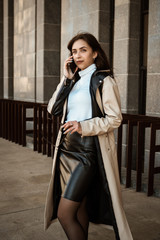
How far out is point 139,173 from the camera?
5.61 metres

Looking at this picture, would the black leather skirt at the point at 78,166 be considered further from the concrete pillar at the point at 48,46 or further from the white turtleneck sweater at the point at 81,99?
the concrete pillar at the point at 48,46

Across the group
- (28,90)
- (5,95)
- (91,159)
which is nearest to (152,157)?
(91,159)

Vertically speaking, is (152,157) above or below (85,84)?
below

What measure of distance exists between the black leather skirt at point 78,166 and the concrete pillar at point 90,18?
19.8 ft

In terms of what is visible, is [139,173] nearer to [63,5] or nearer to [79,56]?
[79,56]

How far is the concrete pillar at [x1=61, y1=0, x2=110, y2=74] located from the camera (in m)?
8.61

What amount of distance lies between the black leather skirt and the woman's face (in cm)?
62

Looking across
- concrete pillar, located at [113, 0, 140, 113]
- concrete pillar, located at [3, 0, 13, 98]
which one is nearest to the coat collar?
concrete pillar, located at [113, 0, 140, 113]

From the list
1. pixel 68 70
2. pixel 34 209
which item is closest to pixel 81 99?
pixel 68 70

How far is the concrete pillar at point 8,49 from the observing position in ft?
48.4

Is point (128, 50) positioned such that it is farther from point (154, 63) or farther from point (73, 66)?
point (73, 66)

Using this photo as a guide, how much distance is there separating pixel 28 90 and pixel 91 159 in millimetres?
9801

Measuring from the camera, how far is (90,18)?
28.9 feet

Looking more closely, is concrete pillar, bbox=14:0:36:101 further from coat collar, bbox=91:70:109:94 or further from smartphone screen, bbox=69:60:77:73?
coat collar, bbox=91:70:109:94
